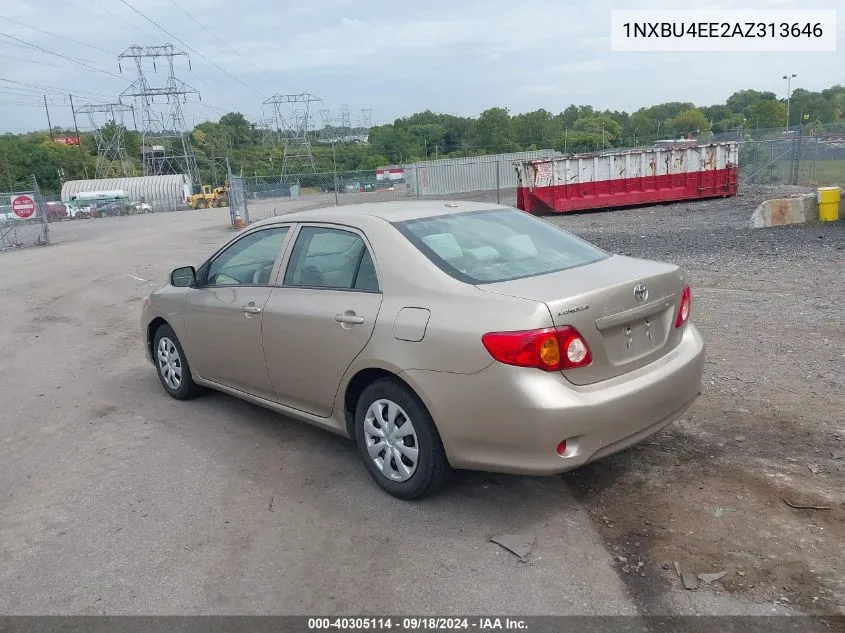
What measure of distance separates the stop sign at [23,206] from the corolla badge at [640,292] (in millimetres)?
26019

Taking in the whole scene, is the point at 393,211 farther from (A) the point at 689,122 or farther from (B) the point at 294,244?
(A) the point at 689,122

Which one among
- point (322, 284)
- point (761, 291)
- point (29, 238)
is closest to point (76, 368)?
point (322, 284)

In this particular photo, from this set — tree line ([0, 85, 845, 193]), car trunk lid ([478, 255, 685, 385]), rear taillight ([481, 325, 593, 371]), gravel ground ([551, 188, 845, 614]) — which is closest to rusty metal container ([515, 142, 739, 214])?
gravel ground ([551, 188, 845, 614])

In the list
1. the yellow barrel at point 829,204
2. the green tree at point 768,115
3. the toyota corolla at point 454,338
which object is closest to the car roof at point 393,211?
the toyota corolla at point 454,338

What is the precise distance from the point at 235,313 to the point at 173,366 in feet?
4.28

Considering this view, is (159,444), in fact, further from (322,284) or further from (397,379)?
(397,379)

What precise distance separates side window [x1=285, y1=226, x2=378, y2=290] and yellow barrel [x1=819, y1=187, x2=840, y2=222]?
41.8 ft

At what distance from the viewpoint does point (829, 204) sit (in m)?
13.7

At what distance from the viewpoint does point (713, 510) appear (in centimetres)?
358

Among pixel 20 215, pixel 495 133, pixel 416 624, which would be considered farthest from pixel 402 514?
pixel 495 133

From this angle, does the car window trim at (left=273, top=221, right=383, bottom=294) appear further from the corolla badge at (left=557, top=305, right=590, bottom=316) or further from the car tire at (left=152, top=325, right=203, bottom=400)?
the car tire at (left=152, top=325, right=203, bottom=400)

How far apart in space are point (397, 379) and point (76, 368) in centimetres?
495

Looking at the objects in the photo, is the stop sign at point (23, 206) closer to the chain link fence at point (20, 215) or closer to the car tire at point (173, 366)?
the chain link fence at point (20, 215)

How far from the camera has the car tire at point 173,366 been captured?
5.68m
